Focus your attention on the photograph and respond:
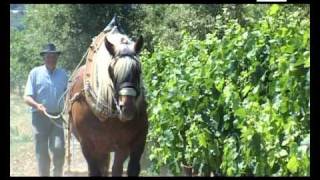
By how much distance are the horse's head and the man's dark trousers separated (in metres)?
1.50

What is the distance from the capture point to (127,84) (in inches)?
208

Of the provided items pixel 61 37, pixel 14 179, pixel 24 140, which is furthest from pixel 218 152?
pixel 61 37

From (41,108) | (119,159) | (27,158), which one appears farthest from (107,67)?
(27,158)

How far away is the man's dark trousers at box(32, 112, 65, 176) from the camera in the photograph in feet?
22.2

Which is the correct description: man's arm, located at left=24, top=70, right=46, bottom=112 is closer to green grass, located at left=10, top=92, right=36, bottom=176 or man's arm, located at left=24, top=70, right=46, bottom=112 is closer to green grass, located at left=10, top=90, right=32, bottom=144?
green grass, located at left=10, top=92, right=36, bottom=176

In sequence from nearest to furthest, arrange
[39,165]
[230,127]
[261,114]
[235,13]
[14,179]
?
1. [14,179]
2. [261,114]
3. [230,127]
4. [39,165]
5. [235,13]

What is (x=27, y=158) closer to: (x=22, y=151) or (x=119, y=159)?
(x=22, y=151)

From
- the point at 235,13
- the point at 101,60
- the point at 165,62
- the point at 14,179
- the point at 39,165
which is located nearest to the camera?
the point at 14,179

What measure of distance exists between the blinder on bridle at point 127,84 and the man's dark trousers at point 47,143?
4.85ft

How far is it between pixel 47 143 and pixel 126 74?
1840mm

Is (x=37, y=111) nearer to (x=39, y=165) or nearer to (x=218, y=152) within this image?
(x=39, y=165)

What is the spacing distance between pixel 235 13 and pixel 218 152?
23.7ft

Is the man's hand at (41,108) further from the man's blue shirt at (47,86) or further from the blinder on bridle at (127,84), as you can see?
the blinder on bridle at (127,84)

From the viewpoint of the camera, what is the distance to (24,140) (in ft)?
28.9
